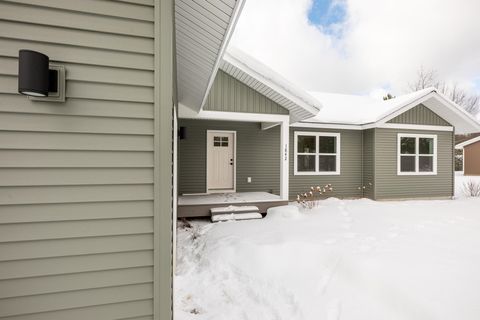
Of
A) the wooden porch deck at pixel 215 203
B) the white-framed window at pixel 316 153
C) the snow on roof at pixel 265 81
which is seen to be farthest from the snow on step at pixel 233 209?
the white-framed window at pixel 316 153

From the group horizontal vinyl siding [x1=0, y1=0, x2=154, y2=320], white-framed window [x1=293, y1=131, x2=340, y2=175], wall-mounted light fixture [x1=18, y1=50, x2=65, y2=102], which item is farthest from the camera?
white-framed window [x1=293, y1=131, x2=340, y2=175]

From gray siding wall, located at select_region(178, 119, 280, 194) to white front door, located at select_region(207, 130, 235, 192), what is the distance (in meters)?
0.16

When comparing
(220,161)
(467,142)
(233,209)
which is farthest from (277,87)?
(467,142)

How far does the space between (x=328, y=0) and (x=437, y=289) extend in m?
24.7

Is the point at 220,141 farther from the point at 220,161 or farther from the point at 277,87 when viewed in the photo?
the point at 277,87

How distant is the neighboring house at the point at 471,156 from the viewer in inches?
797

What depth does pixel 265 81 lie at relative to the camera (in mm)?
5934

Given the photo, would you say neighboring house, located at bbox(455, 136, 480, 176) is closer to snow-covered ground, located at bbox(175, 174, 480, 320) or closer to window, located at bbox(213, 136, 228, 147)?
snow-covered ground, located at bbox(175, 174, 480, 320)

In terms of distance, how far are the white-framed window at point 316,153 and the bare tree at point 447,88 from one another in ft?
65.4

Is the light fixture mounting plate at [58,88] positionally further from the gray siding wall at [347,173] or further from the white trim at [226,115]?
the gray siding wall at [347,173]

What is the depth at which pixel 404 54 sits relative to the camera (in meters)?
23.7

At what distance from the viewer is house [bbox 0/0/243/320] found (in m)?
1.49

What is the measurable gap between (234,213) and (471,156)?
24.2 meters

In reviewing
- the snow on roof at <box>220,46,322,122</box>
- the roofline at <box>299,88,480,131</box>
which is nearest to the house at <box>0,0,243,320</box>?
the snow on roof at <box>220,46,322,122</box>
